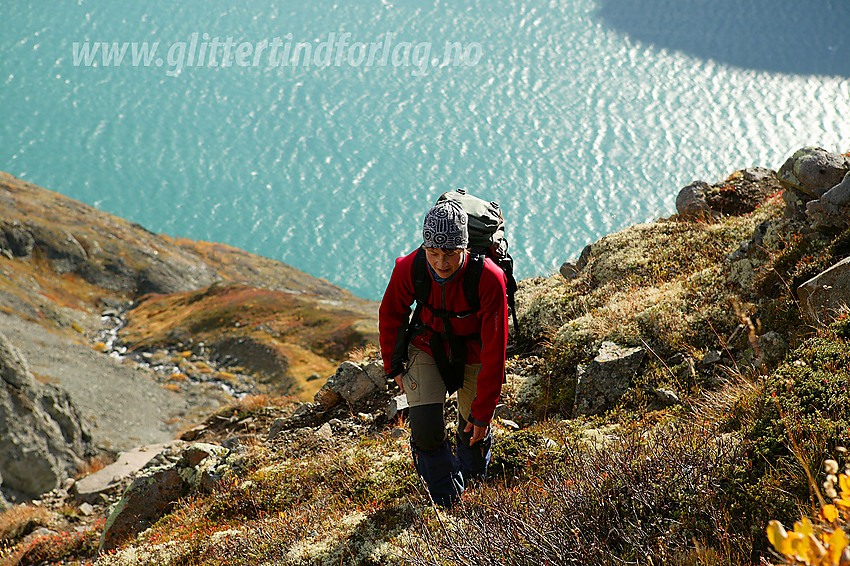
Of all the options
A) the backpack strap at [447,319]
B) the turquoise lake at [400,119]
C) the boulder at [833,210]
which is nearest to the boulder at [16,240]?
the turquoise lake at [400,119]

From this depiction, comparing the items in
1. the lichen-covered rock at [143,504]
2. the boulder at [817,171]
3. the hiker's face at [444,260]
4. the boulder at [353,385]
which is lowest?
the lichen-covered rock at [143,504]

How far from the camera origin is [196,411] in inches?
1516

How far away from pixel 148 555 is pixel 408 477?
329 centimetres

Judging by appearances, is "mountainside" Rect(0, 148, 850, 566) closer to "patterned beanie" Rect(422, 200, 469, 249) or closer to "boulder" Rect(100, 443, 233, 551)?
"boulder" Rect(100, 443, 233, 551)

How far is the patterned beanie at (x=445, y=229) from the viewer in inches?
176

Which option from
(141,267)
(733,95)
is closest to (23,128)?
(141,267)

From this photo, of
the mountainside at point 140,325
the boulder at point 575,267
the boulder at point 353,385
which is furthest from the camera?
the mountainside at point 140,325

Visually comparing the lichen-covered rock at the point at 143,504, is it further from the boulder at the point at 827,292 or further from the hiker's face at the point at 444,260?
the boulder at the point at 827,292

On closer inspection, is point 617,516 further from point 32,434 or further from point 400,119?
point 400,119

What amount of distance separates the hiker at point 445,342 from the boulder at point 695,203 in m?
9.00

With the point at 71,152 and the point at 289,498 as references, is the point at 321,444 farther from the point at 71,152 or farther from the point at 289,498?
the point at 71,152

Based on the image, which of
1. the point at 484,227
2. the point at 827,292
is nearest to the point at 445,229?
the point at 484,227

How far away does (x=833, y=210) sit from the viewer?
732 centimetres

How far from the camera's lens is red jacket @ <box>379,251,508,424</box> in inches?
184
